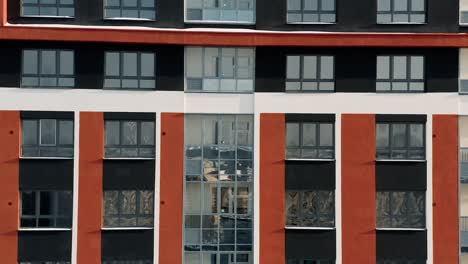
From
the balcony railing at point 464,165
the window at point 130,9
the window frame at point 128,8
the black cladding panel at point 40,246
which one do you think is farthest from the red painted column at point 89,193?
the balcony railing at point 464,165

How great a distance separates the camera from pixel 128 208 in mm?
23172

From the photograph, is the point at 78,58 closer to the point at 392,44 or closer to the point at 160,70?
the point at 160,70

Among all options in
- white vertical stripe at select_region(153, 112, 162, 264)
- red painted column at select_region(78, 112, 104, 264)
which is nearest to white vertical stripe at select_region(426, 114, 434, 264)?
white vertical stripe at select_region(153, 112, 162, 264)

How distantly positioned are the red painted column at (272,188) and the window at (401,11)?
5179 millimetres

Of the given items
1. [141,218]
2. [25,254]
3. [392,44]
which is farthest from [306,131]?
[25,254]

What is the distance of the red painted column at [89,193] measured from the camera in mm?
22875

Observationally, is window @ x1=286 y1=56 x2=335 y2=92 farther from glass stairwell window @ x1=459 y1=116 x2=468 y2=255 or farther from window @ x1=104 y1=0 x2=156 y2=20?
window @ x1=104 y1=0 x2=156 y2=20

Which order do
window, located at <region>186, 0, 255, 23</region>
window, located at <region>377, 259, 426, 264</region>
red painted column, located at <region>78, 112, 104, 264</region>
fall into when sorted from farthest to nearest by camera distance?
window, located at <region>186, 0, 255, 23</region> < window, located at <region>377, 259, 426, 264</region> < red painted column, located at <region>78, 112, 104, 264</region>

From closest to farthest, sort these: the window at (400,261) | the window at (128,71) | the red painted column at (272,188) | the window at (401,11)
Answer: the red painted column at (272,188)
the window at (400,261)
the window at (128,71)
the window at (401,11)

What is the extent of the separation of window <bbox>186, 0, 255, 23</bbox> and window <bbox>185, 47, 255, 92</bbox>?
3.57ft

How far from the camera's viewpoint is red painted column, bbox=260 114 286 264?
75.9 ft

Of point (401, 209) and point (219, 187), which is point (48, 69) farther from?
point (401, 209)

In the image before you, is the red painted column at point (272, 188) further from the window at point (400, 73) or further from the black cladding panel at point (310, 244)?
the window at point (400, 73)

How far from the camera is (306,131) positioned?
2345 cm
